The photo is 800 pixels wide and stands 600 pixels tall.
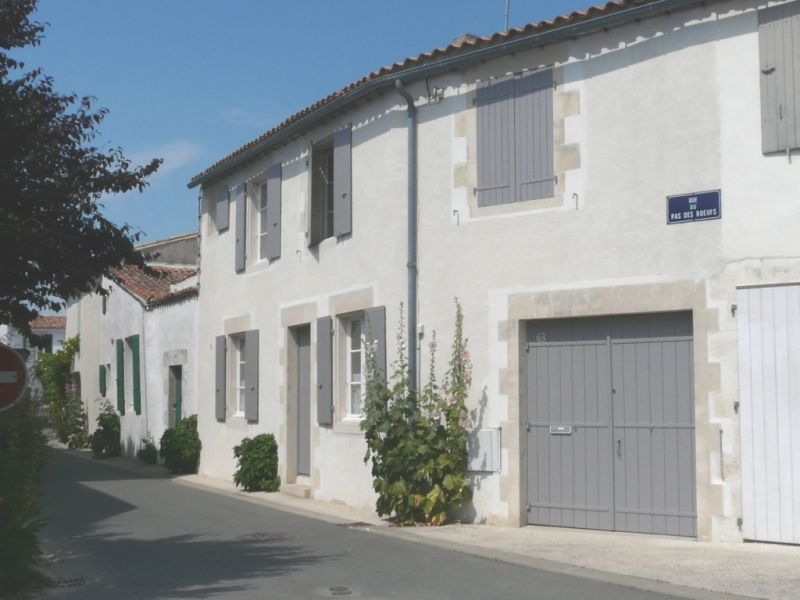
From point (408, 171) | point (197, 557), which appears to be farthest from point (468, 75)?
point (197, 557)

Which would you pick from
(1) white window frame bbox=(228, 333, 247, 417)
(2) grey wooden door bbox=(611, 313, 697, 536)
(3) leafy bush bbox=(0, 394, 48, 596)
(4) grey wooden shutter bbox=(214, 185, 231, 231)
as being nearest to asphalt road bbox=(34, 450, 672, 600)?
(3) leafy bush bbox=(0, 394, 48, 596)

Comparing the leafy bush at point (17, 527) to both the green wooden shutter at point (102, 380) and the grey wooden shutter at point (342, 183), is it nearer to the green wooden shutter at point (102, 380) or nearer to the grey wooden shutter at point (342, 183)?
the grey wooden shutter at point (342, 183)

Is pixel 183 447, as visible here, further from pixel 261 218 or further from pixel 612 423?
pixel 612 423

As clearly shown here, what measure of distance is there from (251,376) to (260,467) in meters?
1.64

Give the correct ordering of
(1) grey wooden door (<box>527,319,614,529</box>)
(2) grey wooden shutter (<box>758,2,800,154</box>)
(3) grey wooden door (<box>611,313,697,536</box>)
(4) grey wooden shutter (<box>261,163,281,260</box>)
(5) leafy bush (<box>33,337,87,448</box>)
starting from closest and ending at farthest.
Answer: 1. (2) grey wooden shutter (<box>758,2,800,154</box>)
2. (3) grey wooden door (<box>611,313,697,536</box>)
3. (1) grey wooden door (<box>527,319,614,529</box>)
4. (4) grey wooden shutter (<box>261,163,281,260</box>)
5. (5) leafy bush (<box>33,337,87,448</box>)

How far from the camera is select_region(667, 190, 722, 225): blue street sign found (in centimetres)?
936

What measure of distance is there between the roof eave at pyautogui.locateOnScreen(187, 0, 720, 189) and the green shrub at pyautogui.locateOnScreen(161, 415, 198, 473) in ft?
19.7

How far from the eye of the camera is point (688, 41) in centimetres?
962

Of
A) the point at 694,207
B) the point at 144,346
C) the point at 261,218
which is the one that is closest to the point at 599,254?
the point at 694,207

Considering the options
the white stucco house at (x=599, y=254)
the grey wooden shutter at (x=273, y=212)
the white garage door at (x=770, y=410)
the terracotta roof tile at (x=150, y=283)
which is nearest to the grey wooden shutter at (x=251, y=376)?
the grey wooden shutter at (x=273, y=212)

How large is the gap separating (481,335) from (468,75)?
2.86 metres

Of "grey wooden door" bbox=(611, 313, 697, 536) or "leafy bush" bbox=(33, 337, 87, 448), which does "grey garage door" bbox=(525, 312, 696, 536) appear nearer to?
"grey wooden door" bbox=(611, 313, 697, 536)

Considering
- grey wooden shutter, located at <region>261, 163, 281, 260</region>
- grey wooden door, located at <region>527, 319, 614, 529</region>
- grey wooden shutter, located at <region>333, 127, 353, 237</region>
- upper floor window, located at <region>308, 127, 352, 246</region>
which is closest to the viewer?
grey wooden door, located at <region>527, 319, 614, 529</region>

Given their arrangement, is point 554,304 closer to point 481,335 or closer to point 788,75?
point 481,335
